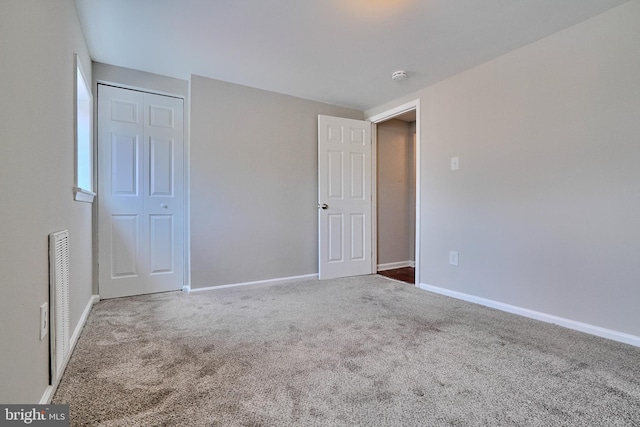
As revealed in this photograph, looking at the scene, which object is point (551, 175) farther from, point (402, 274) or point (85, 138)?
point (85, 138)

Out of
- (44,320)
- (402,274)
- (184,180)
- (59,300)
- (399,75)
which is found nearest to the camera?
(44,320)

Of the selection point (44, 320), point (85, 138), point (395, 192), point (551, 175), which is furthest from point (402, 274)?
point (85, 138)

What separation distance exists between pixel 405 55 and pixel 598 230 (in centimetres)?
200

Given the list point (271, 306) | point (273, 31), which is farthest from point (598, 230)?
point (273, 31)

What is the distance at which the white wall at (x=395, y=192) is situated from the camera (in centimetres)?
439

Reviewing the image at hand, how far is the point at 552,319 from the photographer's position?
7.38 ft

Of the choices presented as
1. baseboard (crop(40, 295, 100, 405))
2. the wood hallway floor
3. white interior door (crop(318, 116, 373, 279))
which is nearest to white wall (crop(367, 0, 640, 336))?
the wood hallway floor

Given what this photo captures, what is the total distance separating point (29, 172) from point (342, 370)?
165 cm

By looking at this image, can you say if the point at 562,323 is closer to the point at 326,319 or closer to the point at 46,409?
the point at 326,319

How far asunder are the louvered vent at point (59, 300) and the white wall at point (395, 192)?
3546 millimetres

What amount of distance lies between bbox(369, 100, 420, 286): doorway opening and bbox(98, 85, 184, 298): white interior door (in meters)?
2.54

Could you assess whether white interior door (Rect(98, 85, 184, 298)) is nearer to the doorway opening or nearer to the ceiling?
the ceiling

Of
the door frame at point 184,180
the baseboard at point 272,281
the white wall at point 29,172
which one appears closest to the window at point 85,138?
the door frame at point 184,180

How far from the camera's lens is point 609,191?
6.53 ft
